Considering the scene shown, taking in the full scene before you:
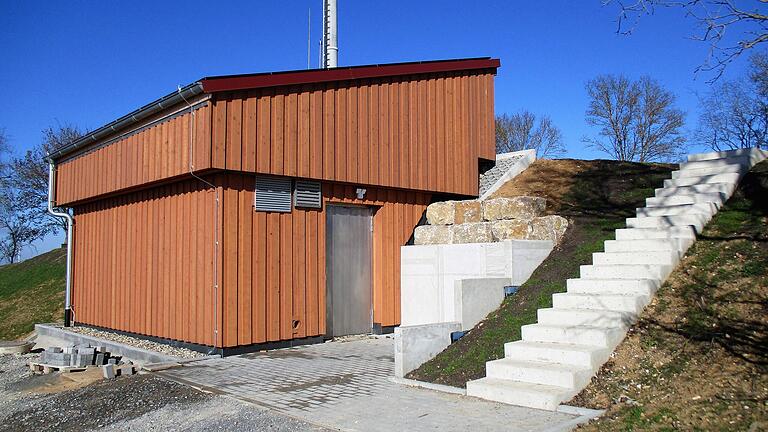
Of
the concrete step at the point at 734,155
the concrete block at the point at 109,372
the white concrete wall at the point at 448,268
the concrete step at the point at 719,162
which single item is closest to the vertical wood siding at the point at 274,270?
the white concrete wall at the point at 448,268

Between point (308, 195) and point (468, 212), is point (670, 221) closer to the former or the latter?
point (468, 212)

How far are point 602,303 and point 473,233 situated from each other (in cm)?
406

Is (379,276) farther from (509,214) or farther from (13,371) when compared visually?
(13,371)

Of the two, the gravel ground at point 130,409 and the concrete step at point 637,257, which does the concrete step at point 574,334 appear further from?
the gravel ground at point 130,409

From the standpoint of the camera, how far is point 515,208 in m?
12.0

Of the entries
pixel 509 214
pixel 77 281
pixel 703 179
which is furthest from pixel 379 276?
pixel 77 281

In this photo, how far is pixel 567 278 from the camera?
9695 mm

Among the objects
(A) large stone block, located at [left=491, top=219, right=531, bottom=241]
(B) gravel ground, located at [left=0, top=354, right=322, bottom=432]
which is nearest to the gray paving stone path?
(B) gravel ground, located at [left=0, top=354, right=322, bottom=432]

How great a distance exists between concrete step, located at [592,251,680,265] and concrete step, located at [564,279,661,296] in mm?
554

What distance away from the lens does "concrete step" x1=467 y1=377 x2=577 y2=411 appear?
6410mm

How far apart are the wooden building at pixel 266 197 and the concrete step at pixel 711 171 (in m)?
4.79

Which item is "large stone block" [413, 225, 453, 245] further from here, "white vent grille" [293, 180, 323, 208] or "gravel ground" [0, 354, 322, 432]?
"gravel ground" [0, 354, 322, 432]

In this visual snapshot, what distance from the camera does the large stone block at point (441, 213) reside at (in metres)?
13.1

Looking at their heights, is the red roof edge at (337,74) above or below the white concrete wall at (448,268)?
above
